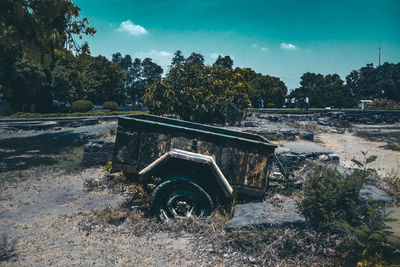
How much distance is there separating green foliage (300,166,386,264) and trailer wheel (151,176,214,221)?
4.31 ft

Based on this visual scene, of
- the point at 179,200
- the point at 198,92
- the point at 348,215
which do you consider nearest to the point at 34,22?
the point at 198,92

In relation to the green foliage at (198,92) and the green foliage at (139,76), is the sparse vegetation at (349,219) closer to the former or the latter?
the green foliage at (198,92)

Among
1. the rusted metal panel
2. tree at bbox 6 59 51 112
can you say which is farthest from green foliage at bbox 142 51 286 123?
tree at bbox 6 59 51 112

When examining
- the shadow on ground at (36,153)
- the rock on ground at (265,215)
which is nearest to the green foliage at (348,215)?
the rock on ground at (265,215)

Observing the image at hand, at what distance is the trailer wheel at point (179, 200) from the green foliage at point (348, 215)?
1.31 meters

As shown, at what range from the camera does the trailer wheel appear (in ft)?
10.9

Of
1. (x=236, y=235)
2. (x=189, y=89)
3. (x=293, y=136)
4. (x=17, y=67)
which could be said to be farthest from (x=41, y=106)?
(x=236, y=235)

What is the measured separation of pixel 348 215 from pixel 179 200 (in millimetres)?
2115

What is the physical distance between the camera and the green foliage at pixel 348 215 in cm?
256

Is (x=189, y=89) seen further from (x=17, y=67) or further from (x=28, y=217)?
(x=17, y=67)

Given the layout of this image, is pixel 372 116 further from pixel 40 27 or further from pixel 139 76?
pixel 139 76

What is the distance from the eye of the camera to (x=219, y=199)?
374 centimetres

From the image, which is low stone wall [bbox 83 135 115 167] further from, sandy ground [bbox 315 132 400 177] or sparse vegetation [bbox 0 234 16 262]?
sandy ground [bbox 315 132 400 177]

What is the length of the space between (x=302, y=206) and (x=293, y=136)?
518 centimetres
